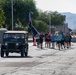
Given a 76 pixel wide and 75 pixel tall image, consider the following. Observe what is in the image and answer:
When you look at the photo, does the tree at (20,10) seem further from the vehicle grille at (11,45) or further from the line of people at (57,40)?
the vehicle grille at (11,45)

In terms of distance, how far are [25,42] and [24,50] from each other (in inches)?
30.2

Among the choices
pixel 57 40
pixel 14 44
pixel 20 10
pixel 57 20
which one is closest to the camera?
pixel 14 44

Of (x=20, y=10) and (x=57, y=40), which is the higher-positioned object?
(x=20, y=10)

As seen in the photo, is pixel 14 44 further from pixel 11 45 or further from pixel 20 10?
pixel 20 10

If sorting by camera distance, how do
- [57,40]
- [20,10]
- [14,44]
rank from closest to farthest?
[14,44], [57,40], [20,10]

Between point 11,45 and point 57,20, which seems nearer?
point 11,45

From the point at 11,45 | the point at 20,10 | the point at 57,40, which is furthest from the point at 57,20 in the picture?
the point at 11,45

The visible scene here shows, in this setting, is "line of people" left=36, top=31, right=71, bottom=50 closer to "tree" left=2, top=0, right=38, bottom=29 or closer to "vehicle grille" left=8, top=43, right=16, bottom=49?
"vehicle grille" left=8, top=43, right=16, bottom=49

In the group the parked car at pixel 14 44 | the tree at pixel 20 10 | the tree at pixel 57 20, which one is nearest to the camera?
the parked car at pixel 14 44

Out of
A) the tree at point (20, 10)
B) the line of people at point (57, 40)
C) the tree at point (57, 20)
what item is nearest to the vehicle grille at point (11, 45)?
the line of people at point (57, 40)

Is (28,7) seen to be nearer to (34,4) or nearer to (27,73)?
(34,4)

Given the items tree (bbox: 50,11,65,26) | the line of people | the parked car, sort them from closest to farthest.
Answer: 1. the parked car
2. the line of people
3. tree (bbox: 50,11,65,26)

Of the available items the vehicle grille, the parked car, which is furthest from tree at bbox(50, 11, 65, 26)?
the vehicle grille

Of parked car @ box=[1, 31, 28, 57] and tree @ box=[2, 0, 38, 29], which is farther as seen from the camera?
tree @ box=[2, 0, 38, 29]
